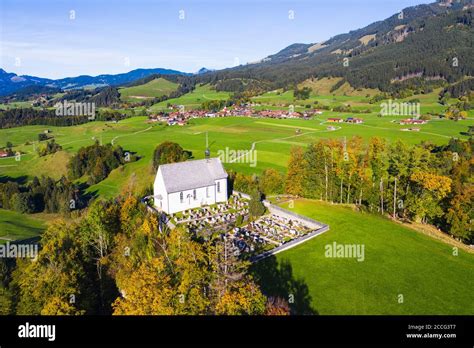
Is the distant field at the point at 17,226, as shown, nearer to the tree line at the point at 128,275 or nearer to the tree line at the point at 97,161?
the tree line at the point at 128,275

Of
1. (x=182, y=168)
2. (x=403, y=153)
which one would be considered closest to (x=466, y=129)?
(x=403, y=153)

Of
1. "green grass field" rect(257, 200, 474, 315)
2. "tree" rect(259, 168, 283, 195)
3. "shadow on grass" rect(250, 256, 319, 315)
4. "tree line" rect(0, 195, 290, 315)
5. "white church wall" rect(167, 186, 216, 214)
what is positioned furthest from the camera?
"tree" rect(259, 168, 283, 195)

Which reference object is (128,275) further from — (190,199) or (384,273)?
(384,273)

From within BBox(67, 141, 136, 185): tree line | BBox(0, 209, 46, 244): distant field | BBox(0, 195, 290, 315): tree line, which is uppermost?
BBox(67, 141, 136, 185): tree line

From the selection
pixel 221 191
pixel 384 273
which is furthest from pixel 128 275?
pixel 221 191

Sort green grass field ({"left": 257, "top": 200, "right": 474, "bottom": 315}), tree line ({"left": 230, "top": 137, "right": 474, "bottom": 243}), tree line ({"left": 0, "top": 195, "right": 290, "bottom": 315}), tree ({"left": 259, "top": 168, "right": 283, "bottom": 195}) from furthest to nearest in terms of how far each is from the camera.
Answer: tree ({"left": 259, "top": 168, "right": 283, "bottom": 195}) → tree line ({"left": 230, "top": 137, "right": 474, "bottom": 243}) → green grass field ({"left": 257, "top": 200, "right": 474, "bottom": 315}) → tree line ({"left": 0, "top": 195, "right": 290, "bottom": 315})

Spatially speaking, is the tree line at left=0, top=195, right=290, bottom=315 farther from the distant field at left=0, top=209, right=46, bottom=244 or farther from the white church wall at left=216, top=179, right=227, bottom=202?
the distant field at left=0, top=209, right=46, bottom=244

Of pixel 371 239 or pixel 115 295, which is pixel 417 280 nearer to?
pixel 371 239

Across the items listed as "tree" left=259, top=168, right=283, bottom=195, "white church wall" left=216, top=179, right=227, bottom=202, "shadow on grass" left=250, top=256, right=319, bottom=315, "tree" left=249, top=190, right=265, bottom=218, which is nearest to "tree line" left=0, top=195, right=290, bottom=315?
"shadow on grass" left=250, top=256, right=319, bottom=315
